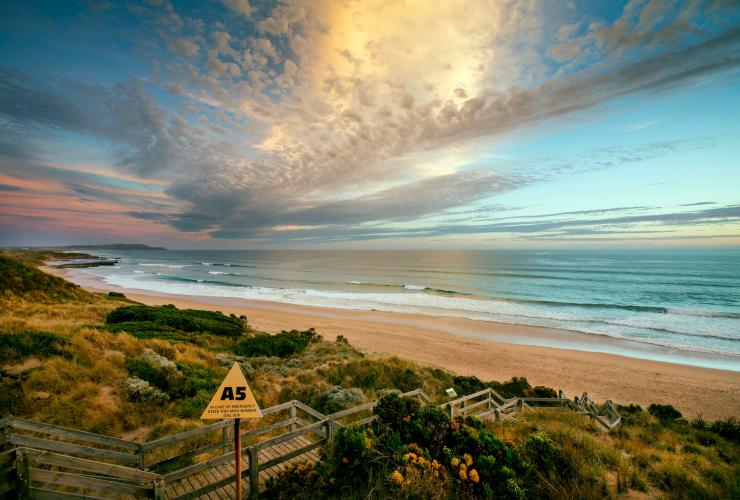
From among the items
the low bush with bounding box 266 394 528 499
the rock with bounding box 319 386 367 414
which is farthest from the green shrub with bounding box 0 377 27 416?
the rock with bounding box 319 386 367 414

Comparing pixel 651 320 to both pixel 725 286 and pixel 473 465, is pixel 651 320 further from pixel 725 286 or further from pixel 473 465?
pixel 473 465

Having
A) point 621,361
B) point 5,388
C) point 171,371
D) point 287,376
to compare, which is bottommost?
point 621,361

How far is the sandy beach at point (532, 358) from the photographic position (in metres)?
15.4

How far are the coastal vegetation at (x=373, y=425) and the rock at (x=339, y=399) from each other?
4 cm

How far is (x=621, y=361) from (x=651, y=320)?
13412 mm

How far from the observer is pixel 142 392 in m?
8.21

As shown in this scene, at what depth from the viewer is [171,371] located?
31.1 ft

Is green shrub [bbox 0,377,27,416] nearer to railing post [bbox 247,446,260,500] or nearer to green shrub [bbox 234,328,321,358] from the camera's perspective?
railing post [bbox 247,446,260,500]

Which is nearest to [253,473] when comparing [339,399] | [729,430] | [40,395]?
[339,399]

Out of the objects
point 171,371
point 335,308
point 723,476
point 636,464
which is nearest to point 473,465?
point 636,464

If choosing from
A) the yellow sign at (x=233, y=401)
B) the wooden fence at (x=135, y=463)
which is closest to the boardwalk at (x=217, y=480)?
the wooden fence at (x=135, y=463)

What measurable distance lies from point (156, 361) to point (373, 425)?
7.84 metres

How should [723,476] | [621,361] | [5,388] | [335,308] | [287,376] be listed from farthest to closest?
[335,308] → [621,361] → [287,376] → [5,388] → [723,476]

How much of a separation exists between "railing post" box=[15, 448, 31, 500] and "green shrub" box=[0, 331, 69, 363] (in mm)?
7385
